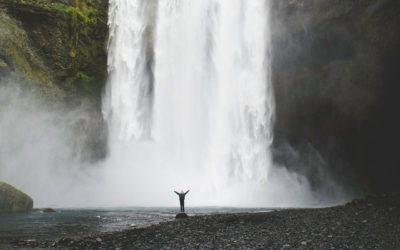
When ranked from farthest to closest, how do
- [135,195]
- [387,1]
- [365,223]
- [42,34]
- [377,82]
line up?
[42,34], [135,195], [377,82], [387,1], [365,223]

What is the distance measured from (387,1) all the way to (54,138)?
23.7 m

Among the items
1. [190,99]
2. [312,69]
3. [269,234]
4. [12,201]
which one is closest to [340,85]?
[312,69]

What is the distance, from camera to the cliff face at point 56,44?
24.8 m

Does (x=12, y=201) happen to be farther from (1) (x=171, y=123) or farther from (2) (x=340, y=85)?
(2) (x=340, y=85)

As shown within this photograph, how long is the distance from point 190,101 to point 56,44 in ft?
35.5

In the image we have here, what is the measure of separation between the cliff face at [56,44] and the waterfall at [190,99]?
1140 millimetres

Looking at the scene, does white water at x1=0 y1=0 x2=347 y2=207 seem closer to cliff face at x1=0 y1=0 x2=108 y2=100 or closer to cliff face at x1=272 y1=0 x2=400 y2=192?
cliff face at x1=0 y1=0 x2=108 y2=100

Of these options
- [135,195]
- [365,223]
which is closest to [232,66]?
[135,195]

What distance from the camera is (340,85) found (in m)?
24.2

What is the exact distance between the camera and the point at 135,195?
2417 cm

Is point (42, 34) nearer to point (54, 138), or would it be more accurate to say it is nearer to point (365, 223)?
point (54, 138)

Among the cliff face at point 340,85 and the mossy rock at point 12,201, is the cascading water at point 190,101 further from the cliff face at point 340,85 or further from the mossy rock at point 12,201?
the mossy rock at point 12,201

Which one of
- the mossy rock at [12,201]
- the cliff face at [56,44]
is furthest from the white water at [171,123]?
the mossy rock at [12,201]

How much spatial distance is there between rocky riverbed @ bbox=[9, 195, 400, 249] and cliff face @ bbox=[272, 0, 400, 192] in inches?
507
